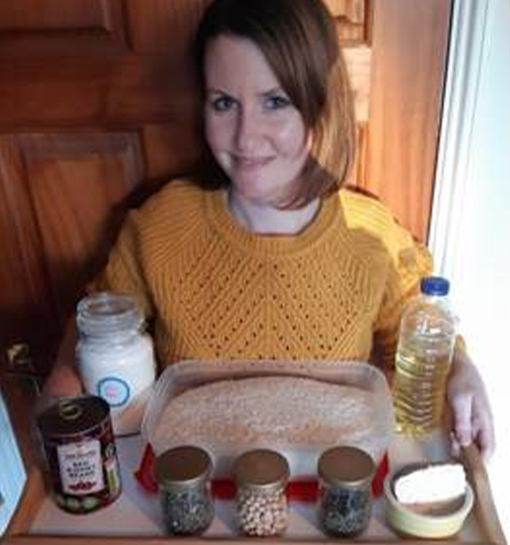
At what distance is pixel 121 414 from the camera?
86 cm

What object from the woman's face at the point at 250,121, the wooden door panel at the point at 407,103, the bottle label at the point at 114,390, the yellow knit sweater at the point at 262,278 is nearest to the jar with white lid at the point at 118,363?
the bottle label at the point at 114,390

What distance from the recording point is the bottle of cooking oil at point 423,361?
904 mm

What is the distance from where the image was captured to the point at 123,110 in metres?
1.04

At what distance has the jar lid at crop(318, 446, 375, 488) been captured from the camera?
2.26 feet

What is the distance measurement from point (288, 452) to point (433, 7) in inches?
25.0

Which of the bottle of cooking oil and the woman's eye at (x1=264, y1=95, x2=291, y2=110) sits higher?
the woman's eye at (x1=264, y1=95, x2=291, y2=110)

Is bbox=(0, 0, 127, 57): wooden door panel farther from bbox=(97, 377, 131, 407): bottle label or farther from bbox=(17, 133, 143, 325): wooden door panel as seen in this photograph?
bbox=(97, 377, 131, 407): bottle label

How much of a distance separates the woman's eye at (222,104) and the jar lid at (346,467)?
0.45 m

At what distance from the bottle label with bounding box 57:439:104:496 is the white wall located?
64cm

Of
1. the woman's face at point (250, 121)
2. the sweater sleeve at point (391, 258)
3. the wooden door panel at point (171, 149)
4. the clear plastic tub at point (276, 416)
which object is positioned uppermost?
the woman's face at point (250, 121)

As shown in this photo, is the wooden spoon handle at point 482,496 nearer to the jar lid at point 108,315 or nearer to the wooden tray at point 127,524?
the wooden tray at point 127,524

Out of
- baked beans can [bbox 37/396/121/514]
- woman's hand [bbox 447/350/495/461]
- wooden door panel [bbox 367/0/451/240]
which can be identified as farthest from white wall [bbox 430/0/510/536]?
baked beans can [bbox 37/396/121/514]

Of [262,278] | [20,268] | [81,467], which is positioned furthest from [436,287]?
[20,268]

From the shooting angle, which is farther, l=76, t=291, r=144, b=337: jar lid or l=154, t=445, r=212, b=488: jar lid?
l=76, t=291, r=144, b=337: jar lid
